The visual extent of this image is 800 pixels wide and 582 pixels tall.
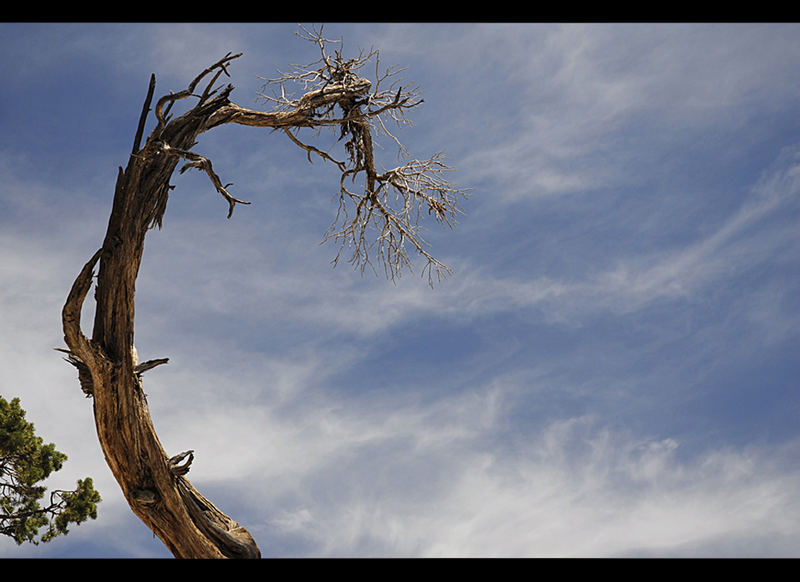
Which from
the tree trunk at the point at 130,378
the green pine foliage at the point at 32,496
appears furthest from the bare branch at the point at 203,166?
the green pine foliage at the point at 32,496

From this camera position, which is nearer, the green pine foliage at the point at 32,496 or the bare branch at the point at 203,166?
the bare branch at the point at 203,166

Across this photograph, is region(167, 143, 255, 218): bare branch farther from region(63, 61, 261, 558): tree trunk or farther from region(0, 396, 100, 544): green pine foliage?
region(0, 396, 100, 544): green pine foliage

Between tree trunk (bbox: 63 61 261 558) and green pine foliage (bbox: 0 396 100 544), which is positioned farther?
green pine foliage (bbox: 0 396 100 544)

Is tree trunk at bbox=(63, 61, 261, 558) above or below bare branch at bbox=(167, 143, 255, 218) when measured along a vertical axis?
below

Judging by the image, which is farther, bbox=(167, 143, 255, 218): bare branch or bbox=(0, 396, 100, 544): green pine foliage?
bbox=(0, 396, 100, 544): green pine foliage

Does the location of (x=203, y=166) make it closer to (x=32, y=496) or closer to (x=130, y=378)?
(x=130, y=378)

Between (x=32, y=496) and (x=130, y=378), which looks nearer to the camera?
(x=130, y=378)

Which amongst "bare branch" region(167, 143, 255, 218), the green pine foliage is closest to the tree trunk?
"bare branch" region(167, 143, 255, 218)

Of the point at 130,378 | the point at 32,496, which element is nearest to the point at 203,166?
the point at 130,378

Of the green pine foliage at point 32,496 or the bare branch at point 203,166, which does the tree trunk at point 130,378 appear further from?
the green pine foliage at point 32,496

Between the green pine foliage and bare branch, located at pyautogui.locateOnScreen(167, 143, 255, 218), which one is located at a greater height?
bare branch, located at pyautogui.locateOnScreen(167, 143, 255, 218)

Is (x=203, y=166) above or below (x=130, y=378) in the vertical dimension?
above
